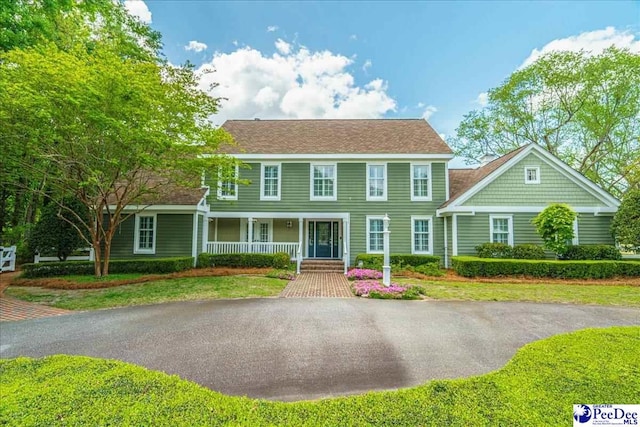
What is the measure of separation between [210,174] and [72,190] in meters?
4.72

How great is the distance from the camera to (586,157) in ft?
69.6

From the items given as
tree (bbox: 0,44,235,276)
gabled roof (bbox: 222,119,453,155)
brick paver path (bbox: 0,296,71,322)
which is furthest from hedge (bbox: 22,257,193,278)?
gabled roof (bbox: 222,119,453,155)

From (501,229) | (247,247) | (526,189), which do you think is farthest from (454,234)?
(247,247)

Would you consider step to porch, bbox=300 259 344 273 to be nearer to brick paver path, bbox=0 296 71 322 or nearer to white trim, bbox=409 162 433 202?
white trim, bbox=409 162 433 202

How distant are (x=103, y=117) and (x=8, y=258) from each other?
10436mm

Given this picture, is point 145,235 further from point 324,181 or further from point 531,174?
point 531,174

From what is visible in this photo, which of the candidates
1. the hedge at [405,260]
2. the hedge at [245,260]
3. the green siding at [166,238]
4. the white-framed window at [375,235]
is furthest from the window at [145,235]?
the white-framed window at [375,235]

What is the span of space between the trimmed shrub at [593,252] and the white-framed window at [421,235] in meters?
5.25

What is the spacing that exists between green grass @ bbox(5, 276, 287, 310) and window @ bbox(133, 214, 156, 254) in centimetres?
454

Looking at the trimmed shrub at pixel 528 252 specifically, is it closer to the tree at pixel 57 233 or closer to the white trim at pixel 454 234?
the white trim at pixel 454 234

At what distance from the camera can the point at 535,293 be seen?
859cm

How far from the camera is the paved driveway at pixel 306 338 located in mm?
3666

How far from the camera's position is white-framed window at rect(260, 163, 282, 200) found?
48.9 ft

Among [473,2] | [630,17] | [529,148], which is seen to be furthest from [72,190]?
[630,17]
